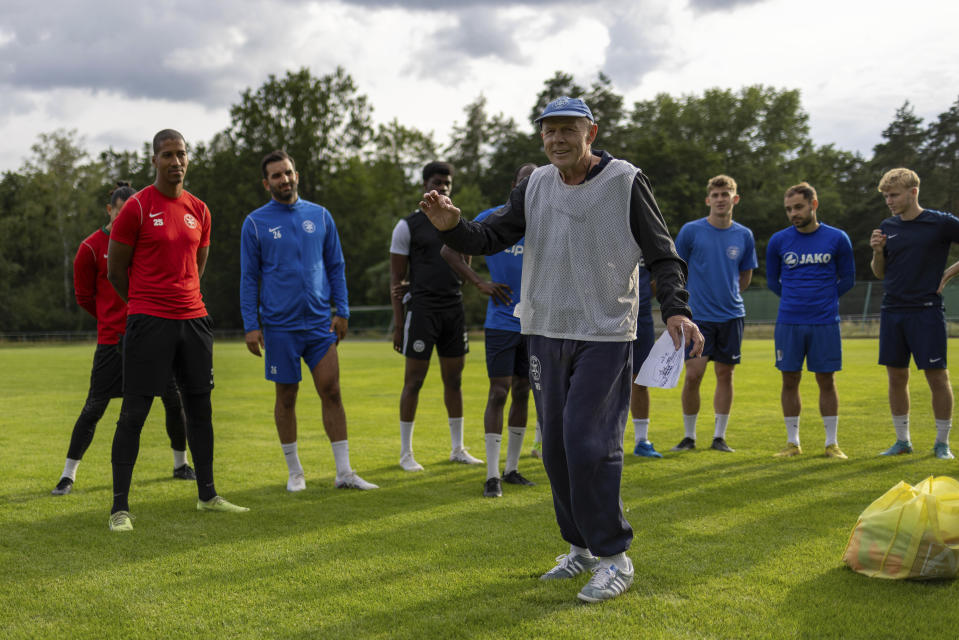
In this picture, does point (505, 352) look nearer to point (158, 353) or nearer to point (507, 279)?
point (507, 279)

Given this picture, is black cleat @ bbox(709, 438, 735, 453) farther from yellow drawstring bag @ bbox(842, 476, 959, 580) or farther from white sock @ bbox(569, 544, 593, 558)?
white sock @ bbox(569, 544, 593, 558)

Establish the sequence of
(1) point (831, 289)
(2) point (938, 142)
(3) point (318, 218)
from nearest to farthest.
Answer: (3) point (318, 218)
(1) point (831, 289)
(2) point (938, 142)

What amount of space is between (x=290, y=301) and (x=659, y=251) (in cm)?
330

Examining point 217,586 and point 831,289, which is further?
point 831,289

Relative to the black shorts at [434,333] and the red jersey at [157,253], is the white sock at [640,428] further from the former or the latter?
the red jersey at [157,253]

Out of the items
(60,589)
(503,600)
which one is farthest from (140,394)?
(503,600)

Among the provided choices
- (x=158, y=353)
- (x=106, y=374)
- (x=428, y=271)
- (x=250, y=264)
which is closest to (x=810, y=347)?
(x=428, y=271)

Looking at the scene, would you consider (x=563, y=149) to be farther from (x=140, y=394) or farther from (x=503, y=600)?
(x=140, y=394)

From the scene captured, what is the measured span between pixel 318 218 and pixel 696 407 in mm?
4125

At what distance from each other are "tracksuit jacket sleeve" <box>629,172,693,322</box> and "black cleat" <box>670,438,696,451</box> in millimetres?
4425

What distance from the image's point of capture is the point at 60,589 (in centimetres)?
393

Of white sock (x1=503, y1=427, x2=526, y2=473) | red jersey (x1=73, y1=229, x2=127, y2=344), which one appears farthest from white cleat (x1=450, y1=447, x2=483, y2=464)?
red jersey (x1=73, y1=229, x2=127, y2=344)

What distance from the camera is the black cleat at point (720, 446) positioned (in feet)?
25.5

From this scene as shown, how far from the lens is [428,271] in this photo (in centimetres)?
711
